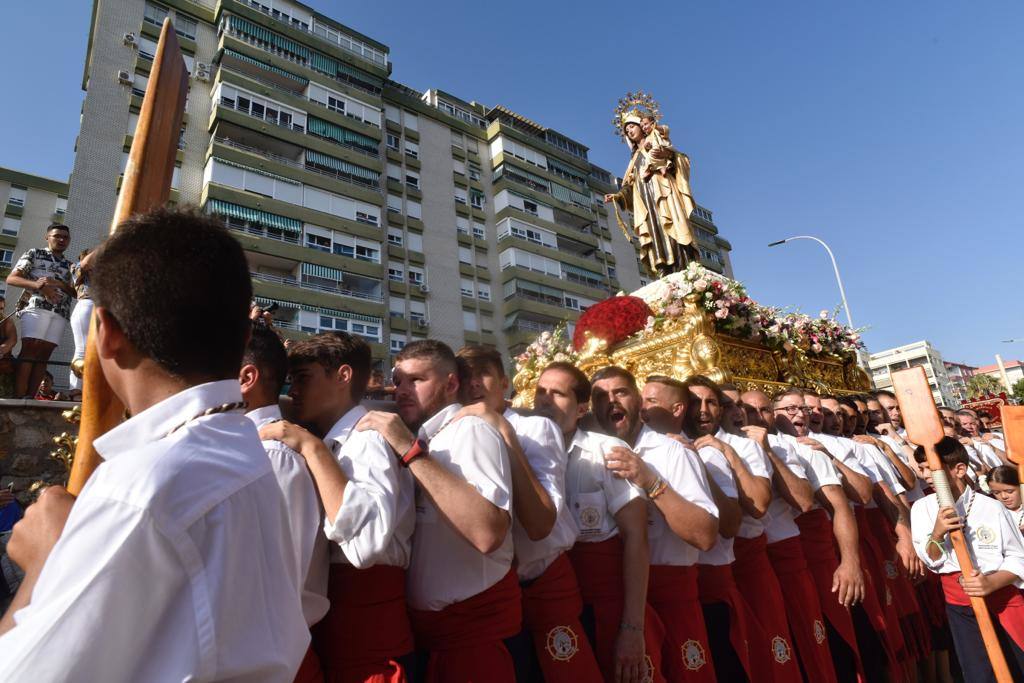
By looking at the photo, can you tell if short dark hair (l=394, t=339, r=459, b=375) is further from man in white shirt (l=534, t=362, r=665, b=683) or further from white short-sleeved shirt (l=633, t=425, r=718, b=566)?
white short-sleeved shirt (l=633, t=425, r=718, b=566)

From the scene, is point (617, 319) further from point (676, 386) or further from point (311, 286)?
point (311, 286)

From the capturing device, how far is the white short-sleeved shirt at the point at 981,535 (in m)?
3.88

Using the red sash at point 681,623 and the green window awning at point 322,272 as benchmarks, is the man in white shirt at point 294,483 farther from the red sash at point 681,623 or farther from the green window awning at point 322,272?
the green window awning at point 322,272

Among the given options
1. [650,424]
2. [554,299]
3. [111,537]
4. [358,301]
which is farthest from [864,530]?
[554,299]

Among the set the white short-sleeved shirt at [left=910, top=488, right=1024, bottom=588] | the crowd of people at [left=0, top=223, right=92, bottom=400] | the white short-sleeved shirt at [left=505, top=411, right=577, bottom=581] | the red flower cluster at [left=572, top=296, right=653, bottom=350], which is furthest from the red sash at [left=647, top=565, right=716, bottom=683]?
the crowd of people at [left=0, top=223, right=92, bottom=400]

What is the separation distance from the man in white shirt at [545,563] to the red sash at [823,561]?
2436 mm

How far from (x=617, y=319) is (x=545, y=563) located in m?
5.75

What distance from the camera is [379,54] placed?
40.3m

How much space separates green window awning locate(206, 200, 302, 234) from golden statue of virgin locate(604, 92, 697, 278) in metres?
23.3

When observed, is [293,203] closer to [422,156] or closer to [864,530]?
[422,156]

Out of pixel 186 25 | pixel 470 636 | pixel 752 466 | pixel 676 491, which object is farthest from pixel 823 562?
pixel 186 25

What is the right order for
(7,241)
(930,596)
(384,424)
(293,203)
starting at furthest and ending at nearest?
(7,241) → (293,203) → (930,596) → (384,424)

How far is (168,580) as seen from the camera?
0.93 m

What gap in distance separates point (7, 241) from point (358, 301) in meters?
21.3
